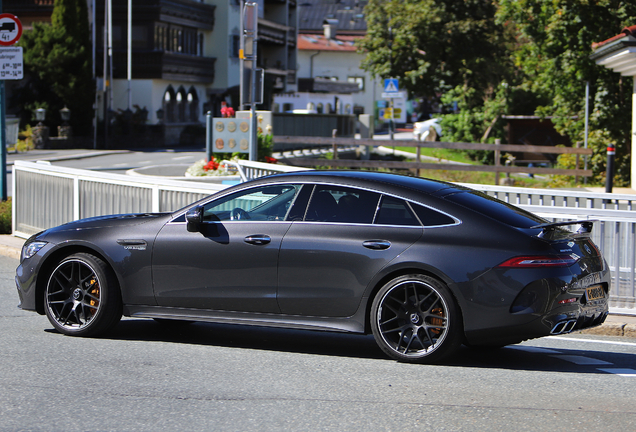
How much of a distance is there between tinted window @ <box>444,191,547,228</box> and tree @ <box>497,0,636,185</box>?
18.1 metres

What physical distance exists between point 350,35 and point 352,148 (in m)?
68.9

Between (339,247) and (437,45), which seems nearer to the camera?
(339,247)

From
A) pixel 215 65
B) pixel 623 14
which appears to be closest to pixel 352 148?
pixel 623 14

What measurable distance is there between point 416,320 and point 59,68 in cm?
4067


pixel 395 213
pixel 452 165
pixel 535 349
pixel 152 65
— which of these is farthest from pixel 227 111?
pixel 152 65

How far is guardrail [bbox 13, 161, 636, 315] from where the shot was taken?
26.8ft

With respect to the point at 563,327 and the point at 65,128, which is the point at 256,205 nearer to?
the point at 563,327

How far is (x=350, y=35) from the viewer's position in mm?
103500

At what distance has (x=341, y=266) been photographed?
6.25 m

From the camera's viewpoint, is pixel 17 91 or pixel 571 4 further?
pixel 17 91

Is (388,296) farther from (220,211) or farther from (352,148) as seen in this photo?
(352,148)

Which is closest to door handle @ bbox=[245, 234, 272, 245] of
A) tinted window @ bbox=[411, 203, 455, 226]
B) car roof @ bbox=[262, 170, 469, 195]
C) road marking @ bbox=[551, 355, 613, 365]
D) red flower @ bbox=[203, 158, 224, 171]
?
car roof @ bbox=[262, 170, 469, 195]

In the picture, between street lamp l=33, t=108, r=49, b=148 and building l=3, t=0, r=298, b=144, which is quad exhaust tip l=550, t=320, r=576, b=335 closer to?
street lamp l=33, t=108, r=49, b=148

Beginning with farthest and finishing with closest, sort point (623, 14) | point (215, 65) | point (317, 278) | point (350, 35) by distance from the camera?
1. point (350, 35)
2. point (215, 65)
3. point (623, 14)
4. point (317, 278)
